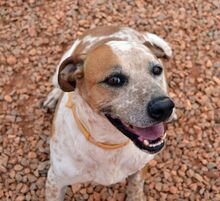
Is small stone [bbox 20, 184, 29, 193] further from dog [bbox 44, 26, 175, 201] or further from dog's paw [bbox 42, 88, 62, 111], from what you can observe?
dog's paw [bbox 42, 88, 62, 111]

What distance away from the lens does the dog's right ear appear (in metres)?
2.68

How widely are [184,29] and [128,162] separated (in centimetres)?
188

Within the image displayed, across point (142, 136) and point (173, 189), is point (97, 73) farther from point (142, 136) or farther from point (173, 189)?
point (173, 189)

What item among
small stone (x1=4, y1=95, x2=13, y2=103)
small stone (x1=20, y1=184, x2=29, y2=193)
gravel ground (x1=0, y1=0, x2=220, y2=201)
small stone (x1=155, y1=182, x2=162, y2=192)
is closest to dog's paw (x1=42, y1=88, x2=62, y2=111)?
gravel ground (x1=0, y1=0, x2=220, y2=201)

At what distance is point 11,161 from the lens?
376cm

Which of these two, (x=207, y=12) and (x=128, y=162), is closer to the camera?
(x=128, y=162)

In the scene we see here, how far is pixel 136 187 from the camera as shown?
3.45 m

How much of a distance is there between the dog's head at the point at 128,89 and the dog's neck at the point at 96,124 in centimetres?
7

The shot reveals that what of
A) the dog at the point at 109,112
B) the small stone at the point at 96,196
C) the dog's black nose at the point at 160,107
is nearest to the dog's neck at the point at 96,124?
the dog at the point at 109,112

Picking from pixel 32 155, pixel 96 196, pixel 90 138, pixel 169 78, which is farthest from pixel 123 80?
pixel 169 78

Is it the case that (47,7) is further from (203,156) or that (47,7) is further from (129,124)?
(129,124)

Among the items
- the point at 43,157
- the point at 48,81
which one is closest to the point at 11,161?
the point at 43,157

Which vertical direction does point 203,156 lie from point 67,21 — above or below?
below

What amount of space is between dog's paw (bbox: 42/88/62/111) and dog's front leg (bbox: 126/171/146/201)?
2.86 ft
